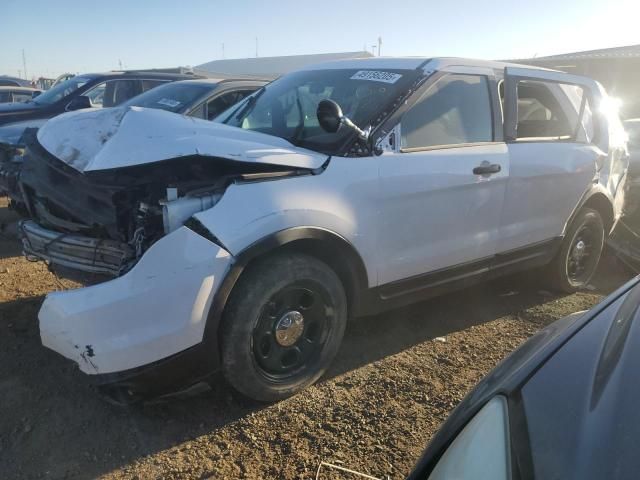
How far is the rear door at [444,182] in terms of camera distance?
321 centimetres

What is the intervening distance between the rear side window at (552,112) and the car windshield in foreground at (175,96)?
3.90 metres

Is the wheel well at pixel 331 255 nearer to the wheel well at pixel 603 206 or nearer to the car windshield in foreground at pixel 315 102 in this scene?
the car windshield in foreground at pixel 315 102

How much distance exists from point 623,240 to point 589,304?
1509 mm

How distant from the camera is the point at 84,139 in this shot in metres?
3.14

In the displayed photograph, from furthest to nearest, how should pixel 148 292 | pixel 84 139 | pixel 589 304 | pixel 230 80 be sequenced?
1. pixel 230 80
2. pixel 589 304
3. pixel 84 139
4. pixel 148 292

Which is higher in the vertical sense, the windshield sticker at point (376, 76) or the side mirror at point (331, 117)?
the windshield sticker at point (376, 76)

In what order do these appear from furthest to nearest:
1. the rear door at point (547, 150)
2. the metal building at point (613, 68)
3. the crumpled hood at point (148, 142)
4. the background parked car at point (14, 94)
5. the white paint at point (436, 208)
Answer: the metal building at point (613, 68)
the background parked car at point (14, 94)
the rear door at point (547, 150)
the white paint at point (436, 208)
the crumpled hood at point (148, 142)

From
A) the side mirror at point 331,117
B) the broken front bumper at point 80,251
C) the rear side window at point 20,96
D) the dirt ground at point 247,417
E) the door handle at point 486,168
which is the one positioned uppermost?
the rear side window at point 20,96

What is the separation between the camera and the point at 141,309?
240 centimetres

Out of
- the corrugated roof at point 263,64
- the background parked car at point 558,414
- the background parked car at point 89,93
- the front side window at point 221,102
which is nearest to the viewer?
the background parked car at point 558,414

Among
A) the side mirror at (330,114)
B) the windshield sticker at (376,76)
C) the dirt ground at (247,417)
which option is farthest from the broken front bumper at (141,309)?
the windshield sticker at (376,76)

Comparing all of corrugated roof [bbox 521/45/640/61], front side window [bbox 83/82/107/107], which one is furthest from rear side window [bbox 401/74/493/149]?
corrugated roof [bbox 521/45/640/61]

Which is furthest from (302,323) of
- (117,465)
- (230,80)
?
(230,80)

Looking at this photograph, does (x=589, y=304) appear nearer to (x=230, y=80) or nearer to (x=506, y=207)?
(x=506, y=207)
